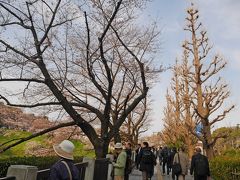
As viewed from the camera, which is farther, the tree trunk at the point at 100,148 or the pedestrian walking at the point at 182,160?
the tree trunk at the point at 100,148

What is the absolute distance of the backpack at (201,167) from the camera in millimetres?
10131

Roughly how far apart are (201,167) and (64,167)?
6934 millimetres

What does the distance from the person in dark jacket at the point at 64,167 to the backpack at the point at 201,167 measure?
21.9 feet

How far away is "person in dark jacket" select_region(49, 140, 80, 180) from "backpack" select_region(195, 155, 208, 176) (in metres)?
6.67

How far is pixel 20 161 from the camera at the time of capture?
38.8 feet

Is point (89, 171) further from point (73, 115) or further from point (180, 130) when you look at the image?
point (180, 130)

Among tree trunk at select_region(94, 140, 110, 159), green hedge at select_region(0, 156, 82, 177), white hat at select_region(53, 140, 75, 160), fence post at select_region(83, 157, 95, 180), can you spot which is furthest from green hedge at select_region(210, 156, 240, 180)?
white hat at select_region(53, 140, 75, 160)

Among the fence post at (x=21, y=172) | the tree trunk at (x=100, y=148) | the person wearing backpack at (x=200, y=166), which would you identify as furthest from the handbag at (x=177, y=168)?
the fence post at (x=21, y=172)

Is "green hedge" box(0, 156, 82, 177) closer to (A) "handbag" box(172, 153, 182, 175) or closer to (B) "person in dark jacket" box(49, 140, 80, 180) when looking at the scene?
(A) "handbag" box(172, 153, 182, 175)

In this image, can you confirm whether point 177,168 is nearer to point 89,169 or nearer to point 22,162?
point 89,169

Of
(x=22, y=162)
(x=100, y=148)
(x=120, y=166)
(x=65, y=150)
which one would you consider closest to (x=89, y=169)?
(x=120, y=166)

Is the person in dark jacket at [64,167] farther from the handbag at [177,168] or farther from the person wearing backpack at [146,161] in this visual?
the handbag at [177,168]

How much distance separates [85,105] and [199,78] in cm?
934

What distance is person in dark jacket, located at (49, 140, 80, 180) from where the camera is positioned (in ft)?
13.6
